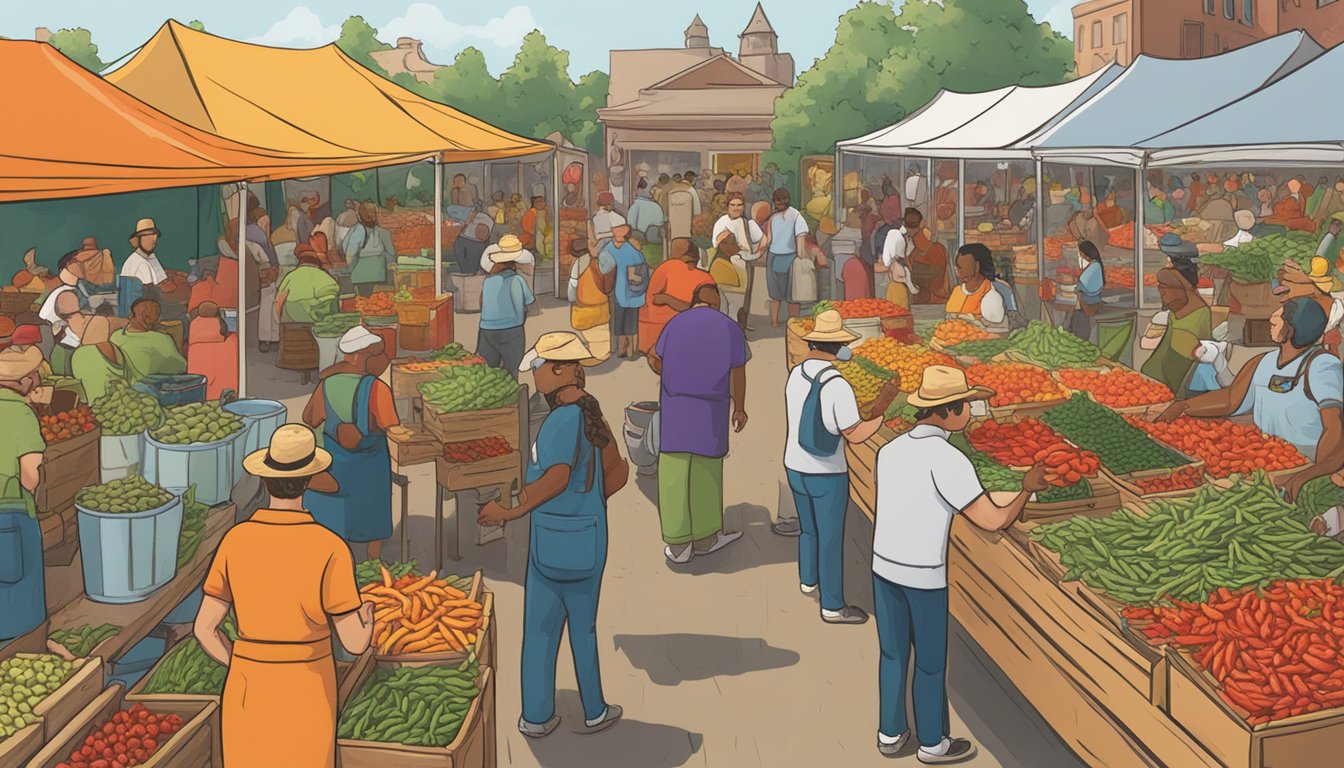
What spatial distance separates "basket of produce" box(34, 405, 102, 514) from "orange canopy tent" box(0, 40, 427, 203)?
4.64 feet

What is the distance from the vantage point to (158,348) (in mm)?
9844

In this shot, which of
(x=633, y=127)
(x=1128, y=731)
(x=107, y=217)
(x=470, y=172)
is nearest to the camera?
(x=1128, y=731)

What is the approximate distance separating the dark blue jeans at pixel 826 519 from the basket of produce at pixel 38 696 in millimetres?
4264

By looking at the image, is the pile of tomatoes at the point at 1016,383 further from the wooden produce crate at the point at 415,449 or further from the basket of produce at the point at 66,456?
the basket of produce at the point at 66,456

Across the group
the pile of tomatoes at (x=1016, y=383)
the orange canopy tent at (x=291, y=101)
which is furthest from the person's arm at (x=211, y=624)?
the pile of tomatoes at (x=1016, y=383)

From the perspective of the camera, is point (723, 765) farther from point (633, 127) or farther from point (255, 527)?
point (633, 127)

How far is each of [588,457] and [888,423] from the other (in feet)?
12.2

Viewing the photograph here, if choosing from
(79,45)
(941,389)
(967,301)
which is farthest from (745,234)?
(79,45)

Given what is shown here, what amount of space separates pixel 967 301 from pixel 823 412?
4.57 metres

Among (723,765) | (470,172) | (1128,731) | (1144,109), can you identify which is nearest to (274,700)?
(723,765)

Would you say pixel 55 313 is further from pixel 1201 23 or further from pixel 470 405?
pixel 1201 23

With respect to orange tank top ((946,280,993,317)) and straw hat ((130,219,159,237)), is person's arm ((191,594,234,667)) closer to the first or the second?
orange tank top ((946,280,993,317))

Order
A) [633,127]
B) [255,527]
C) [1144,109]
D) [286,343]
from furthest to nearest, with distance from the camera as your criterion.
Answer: [633,127] < [286,343] < [1144,109] < [255,527]

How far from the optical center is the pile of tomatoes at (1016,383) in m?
9.71
